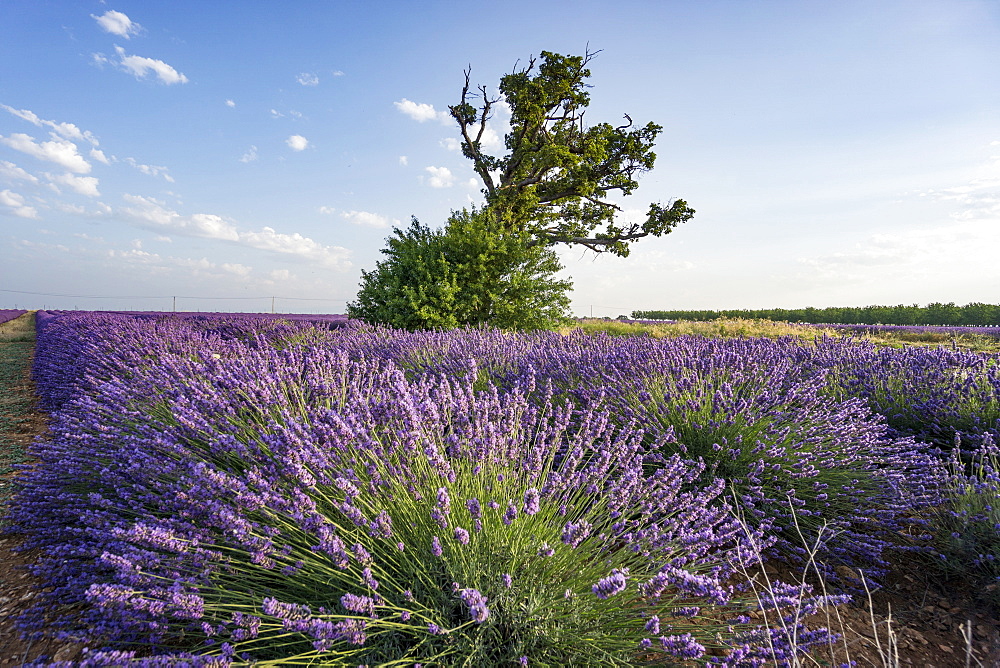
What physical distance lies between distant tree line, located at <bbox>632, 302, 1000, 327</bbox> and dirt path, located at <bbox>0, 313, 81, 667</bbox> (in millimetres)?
22581

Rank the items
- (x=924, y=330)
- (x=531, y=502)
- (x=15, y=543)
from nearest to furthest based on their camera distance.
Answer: (x=531, y=502)
(x=15, y=543)
(x=924, y=330)

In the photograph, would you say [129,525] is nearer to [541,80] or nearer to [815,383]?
[815,383]

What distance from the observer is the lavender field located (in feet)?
4.30

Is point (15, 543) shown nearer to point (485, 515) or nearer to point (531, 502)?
point (485, 515)

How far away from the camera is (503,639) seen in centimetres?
135

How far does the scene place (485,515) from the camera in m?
1.57

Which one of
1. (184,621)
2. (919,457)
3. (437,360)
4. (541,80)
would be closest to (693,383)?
(919,457)

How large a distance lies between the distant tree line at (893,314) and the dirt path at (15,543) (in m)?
22.6

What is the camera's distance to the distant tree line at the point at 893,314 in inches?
Answer: 902

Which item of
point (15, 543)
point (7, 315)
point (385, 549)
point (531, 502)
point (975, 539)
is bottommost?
point (15, 543)

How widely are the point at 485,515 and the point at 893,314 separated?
30.6 meters

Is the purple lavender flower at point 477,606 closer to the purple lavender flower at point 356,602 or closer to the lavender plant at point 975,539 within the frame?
the purple lavender flower at point 356,602

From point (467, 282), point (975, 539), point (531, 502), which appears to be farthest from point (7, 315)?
point (975, 539)

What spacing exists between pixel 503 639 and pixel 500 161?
15.9m
